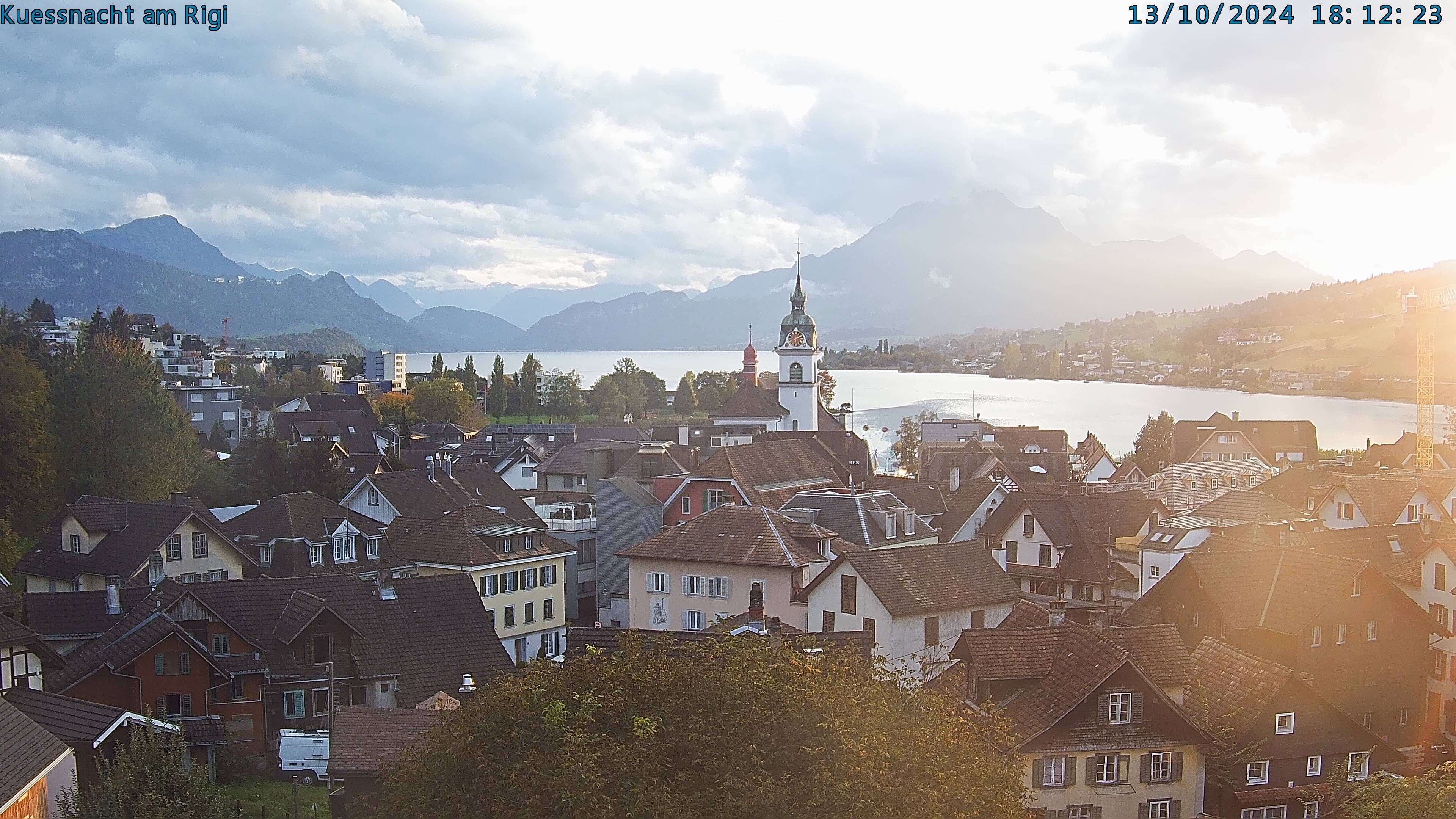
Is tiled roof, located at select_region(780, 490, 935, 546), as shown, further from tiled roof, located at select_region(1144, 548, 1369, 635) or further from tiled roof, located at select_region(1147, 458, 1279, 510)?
tiled roof, located at select_region(1147, 458, 1279, 510)

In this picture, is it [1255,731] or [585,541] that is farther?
[585,541]

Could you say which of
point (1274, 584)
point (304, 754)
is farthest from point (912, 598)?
point (304, 754)

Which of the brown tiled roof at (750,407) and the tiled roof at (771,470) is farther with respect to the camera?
the brown tiled roof at (750,407)

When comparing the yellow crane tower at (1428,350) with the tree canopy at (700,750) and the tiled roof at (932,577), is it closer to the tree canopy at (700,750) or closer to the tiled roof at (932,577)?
the tiled roof at (932,577)

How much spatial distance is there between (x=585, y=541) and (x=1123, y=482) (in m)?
35.2

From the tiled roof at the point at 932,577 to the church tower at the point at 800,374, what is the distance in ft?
207

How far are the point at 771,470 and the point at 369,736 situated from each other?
33.2m

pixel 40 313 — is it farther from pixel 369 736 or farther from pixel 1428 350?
pixel 1428 350

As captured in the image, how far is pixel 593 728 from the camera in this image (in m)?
Result: 14.9

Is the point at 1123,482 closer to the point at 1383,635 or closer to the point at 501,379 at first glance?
the point at 1383,635

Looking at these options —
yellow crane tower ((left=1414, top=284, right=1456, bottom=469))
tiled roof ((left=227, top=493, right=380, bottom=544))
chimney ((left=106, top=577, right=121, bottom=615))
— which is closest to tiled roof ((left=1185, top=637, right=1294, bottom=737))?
chimney ((left=106, top=577, right=121, bottom=615))

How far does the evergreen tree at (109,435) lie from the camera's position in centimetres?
5656

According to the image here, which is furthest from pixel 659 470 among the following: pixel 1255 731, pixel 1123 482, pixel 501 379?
pixel 501 379

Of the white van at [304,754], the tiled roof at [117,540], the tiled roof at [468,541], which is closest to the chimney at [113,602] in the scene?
the tiled roof at [117,540]
